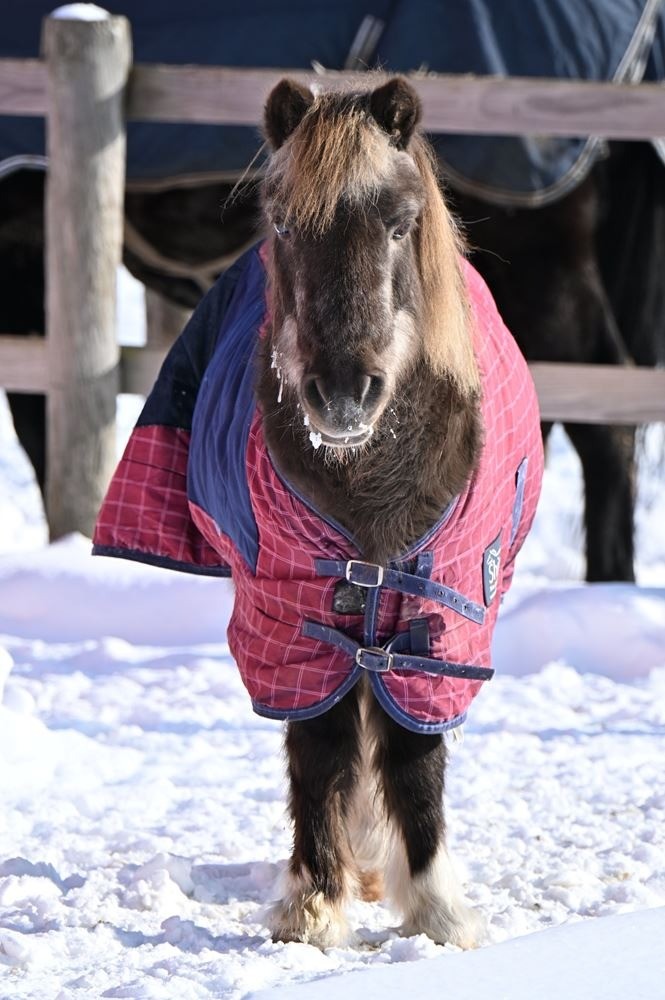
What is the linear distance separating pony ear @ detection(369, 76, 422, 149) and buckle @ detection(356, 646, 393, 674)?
32.4 inches

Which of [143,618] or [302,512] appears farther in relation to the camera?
[143,618]

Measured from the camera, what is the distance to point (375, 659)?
7.64 ft

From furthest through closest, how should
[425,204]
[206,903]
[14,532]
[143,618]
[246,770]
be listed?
[14,532]
[143,618]
[246,770]
[206,903]
[425,204]

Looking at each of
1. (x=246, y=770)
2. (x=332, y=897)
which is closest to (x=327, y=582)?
(x=332, y=897)

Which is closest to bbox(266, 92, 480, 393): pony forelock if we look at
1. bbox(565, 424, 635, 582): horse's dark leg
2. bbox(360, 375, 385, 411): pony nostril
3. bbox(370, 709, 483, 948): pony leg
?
bbox(360, 375, 385, 411): pony nostril

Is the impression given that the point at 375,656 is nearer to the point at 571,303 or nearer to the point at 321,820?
the point at 321,820

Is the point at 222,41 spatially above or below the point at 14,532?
above

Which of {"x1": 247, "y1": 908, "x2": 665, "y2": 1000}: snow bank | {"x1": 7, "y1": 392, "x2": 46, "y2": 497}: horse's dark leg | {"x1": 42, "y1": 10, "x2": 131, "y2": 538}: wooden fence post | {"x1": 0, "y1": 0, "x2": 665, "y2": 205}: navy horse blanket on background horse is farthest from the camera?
{"x1": 7, "y1": 392, "x2": 46, "y2": 497}: horse's dark leg

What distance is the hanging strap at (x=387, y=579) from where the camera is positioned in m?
2.30

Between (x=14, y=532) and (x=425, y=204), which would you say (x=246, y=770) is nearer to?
(x=425, y=204)

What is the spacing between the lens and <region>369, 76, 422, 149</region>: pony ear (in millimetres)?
2250

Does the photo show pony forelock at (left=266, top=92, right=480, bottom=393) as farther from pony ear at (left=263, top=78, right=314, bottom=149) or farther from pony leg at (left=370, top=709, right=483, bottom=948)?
pony leg at (left=370, top=709, right=483, bottom=948)

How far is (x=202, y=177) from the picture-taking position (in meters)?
4.77

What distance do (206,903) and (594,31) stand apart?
128 inches
